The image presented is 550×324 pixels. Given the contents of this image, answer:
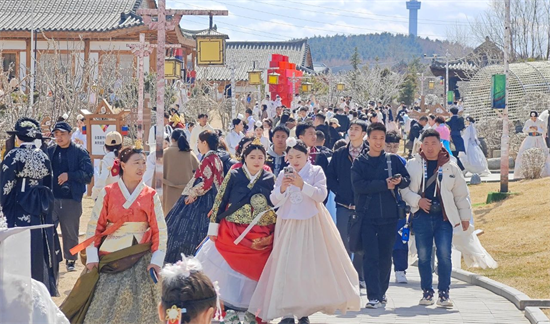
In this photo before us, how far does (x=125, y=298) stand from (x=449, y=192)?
3.86m

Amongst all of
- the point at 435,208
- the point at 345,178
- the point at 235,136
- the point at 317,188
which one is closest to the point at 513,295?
the point at 435,208

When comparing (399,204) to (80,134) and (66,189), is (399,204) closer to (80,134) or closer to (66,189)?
(66,189)

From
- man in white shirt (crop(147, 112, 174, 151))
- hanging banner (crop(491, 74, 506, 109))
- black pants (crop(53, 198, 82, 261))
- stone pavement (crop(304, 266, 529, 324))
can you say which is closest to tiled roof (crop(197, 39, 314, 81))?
hanging banner (crop(491, 74, 506, 109))

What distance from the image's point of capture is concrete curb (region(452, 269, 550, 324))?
8750 millimetres

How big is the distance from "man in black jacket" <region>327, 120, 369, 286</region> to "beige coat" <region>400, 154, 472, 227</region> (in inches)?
34.0

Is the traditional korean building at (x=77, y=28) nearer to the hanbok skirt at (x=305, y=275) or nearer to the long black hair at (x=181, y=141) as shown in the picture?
the long black hair at (x=181, y=141)

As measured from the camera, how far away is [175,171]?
1175 cm

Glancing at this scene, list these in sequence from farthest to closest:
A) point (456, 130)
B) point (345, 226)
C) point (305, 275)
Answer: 1. point (456, 130)
2. point (345, 226)
3. point (305, 275)

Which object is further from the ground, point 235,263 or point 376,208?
point 376,208

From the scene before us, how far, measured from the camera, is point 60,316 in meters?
4.03

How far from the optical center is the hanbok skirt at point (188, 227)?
1040 centimetres

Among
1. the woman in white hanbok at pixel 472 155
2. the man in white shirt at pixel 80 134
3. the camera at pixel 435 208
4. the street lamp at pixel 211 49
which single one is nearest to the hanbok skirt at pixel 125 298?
the camera at pixel 435 208

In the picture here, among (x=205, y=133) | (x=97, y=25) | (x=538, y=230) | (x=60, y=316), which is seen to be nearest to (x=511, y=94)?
(x=97, y=25)

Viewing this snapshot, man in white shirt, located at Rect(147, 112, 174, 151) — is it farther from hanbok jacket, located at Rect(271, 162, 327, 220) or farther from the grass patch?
hanbok jacket, located at Rect(271, 162, 327, 220)
